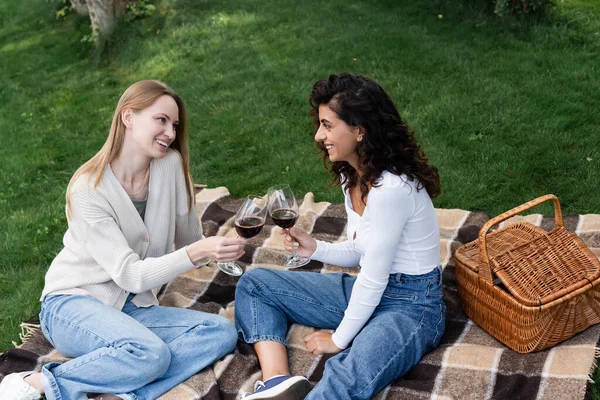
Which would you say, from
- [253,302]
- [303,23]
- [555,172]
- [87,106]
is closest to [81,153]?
[87,106]

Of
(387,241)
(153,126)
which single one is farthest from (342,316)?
(153,126)

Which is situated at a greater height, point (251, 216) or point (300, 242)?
point (251, 216)

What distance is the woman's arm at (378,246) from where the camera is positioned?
3.52m

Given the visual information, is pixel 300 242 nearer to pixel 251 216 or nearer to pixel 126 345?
pixel 251 216

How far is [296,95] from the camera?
298 inches

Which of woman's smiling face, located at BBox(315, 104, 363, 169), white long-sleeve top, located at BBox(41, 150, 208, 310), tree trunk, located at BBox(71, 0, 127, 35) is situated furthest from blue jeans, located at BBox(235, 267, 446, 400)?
tree trunk, located at BBox(71, 0, 127, 35)

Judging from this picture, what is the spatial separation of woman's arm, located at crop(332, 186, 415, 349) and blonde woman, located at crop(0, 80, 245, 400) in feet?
2.13

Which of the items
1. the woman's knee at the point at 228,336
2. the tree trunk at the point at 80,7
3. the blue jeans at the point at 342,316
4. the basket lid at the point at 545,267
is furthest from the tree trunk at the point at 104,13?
the basket lid at the point at 545,267

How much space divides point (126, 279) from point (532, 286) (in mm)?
2097

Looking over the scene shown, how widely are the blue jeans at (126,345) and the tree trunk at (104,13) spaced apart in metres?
6.50

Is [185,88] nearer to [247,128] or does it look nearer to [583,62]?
[247,128]

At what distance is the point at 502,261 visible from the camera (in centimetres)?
393

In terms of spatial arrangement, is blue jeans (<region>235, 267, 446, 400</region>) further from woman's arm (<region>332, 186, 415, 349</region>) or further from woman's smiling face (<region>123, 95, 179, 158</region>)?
woman's smiling face (<region>123, 95, 179, 158</region>)

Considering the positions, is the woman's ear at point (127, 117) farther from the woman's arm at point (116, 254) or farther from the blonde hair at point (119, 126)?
the woman's arm at point (116, 254)
